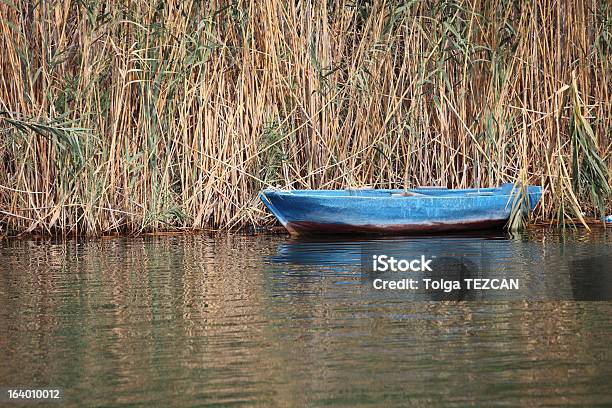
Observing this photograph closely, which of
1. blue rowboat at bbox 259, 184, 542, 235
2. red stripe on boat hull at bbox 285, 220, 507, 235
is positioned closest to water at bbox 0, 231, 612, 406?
blue rowboat at bbox 259, 184, 542, 235

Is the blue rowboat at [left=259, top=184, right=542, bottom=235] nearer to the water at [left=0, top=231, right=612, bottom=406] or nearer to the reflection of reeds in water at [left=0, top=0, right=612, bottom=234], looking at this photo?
the reflection of reeds in water at [left=0, top=0, right=612, bottom=234]

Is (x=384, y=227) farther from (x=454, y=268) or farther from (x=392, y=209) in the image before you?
(x=454, y=268)

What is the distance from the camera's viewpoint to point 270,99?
38.9ft

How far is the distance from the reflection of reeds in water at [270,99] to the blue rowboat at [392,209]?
9.6 inches

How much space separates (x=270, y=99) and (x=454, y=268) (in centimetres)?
364

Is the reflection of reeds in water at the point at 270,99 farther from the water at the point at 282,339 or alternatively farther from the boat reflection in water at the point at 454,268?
the water at the point at 282,339

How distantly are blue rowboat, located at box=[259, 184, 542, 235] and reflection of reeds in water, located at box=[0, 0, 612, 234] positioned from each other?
24 centimetres

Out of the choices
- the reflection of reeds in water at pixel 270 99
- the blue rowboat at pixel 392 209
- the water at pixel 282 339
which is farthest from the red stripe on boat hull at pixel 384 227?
the water at pixel 282 339

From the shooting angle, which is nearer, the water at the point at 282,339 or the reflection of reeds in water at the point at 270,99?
the water at the point at 282,339

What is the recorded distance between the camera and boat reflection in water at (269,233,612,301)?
7.50 metres

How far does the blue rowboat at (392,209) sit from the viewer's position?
1159 centimetres

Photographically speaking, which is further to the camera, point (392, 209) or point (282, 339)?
point (392, 209)

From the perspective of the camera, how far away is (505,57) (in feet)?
38.9

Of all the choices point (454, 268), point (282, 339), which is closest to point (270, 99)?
point (454, 268)
